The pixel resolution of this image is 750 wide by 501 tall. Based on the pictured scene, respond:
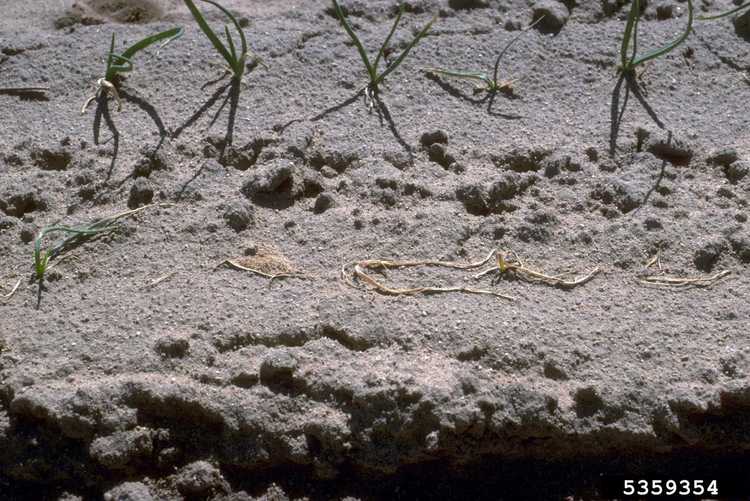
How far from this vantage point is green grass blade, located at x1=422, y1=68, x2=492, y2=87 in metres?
2.25

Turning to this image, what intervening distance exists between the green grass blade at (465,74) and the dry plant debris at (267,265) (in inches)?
24.8

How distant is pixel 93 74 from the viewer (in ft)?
7.82

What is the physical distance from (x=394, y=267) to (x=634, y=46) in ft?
2.69

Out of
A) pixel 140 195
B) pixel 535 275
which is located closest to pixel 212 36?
pixel 140 195

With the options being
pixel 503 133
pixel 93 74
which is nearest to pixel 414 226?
pixel 503 133

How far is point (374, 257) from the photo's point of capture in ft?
6.34

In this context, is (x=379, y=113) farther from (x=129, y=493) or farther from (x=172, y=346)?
(x=129, y=493)

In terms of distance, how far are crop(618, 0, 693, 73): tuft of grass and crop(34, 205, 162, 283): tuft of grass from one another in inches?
43.8

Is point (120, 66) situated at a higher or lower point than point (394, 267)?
higher

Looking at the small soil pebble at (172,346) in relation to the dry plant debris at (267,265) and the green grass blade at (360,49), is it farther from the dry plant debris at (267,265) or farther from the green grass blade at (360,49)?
the green grass blade at (360,49)

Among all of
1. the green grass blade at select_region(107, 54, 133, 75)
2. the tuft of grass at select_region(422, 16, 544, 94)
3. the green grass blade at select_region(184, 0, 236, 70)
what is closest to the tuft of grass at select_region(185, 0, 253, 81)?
the green grass blade at select_region(184, 0, 236, 70)

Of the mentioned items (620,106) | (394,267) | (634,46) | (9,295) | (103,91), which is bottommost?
(9,295)

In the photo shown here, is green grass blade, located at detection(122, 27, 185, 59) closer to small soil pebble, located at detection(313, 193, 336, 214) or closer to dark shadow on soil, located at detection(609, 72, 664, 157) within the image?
small soil pebble, located at detection(313, 193, 336, 214)

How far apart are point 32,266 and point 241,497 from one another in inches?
24.8
